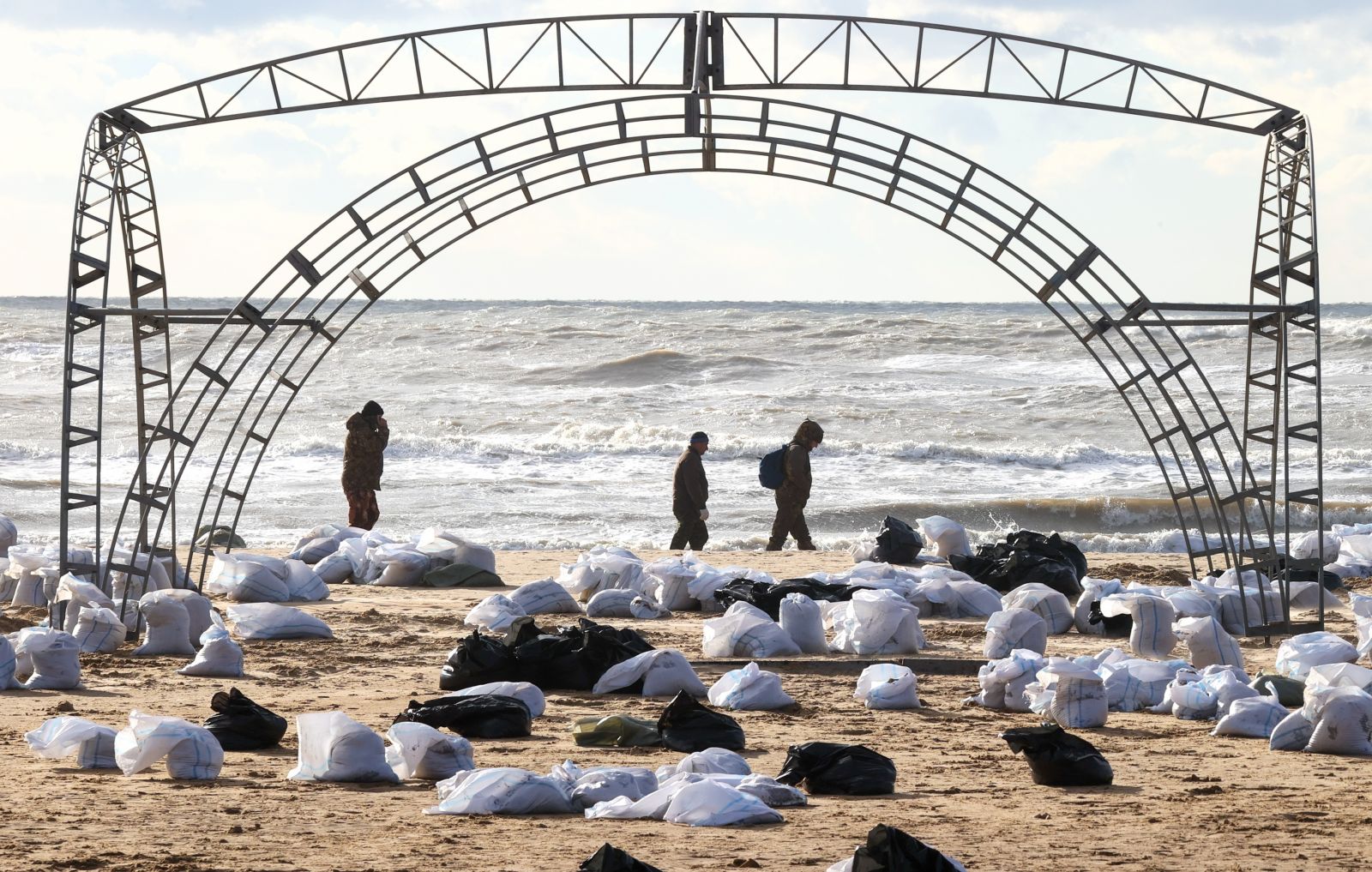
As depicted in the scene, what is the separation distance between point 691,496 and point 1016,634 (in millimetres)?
6744

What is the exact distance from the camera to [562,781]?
20.3ft

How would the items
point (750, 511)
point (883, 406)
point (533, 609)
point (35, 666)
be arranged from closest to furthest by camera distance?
point (35, 666)
point (533, 609)
point (750, 511)
point (883, 406)

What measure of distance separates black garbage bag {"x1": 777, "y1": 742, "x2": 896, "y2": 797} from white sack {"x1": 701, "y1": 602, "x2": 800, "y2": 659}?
3389mm

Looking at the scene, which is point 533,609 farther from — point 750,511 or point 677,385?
point 677,385

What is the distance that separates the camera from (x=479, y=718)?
7.60 metres

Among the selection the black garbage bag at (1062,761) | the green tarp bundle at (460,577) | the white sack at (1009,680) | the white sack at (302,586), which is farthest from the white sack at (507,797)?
the green tarp bundle at (460,577)

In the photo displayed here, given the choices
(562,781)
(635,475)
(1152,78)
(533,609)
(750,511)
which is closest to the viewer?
(562,781)

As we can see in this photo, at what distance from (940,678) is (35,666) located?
5.30 meters

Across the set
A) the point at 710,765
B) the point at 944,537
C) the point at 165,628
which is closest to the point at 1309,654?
the point at 710,765

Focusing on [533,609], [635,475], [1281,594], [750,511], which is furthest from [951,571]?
[635,475]

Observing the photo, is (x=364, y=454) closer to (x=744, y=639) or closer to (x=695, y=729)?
(x=744, y=639)

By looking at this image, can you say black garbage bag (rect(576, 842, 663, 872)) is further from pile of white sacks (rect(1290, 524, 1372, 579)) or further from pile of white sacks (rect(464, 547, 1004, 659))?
pile of white sacks (rect(1290, 524, 1372, 579))

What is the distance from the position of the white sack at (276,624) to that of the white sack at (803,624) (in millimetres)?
3264

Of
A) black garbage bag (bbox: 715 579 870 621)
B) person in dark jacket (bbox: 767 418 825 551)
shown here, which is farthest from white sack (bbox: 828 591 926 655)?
person in dark jacket (bbox: 767 418 825 551)
